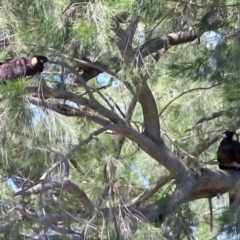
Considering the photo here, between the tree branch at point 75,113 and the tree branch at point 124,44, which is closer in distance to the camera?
the tree branch at point 124,44

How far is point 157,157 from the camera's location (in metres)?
3.47

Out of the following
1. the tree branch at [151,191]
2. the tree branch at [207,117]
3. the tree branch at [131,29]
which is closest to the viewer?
the tree branch at [131,29]

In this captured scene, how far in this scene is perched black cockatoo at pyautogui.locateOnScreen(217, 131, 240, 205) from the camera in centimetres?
394

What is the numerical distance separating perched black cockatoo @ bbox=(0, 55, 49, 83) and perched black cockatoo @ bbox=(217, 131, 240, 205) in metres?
1.13

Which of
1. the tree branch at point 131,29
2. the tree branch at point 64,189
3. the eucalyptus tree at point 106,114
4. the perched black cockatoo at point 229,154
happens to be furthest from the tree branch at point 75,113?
the perched black cockatoo at point 229,154

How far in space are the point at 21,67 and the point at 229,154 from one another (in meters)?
1.36

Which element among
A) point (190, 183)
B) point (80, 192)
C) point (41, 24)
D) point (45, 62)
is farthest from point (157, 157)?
point (41, 24)

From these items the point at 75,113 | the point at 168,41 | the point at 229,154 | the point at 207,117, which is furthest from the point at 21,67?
the point at 229,154

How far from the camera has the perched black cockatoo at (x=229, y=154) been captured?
3938 mm

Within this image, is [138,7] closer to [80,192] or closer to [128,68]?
[128,68]

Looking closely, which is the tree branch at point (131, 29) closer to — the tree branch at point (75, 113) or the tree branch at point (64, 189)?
the tree branch at point (75, 113)

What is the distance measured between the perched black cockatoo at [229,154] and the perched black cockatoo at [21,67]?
1.13 metres

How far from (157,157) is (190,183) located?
191 millimetres

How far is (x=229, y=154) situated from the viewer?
159 inches
